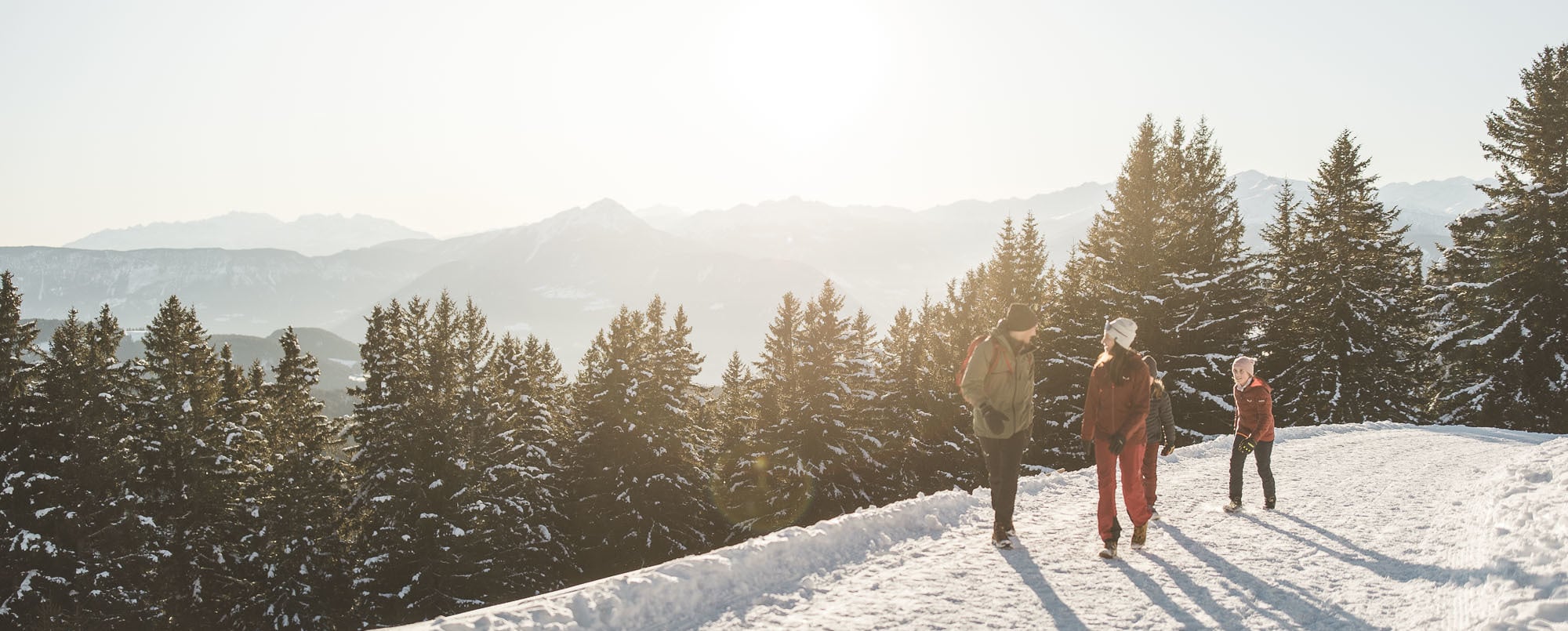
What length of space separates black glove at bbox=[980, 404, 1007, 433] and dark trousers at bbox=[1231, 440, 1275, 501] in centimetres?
435

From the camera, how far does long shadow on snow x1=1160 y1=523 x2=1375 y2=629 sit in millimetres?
5074

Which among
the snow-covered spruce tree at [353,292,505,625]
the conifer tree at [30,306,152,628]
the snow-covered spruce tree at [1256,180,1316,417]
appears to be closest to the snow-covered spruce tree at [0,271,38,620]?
the conifer tree at [30,306,152,628]

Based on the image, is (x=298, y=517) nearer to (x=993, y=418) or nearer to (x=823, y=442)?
(x=823, y=442)

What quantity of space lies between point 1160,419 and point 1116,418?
172 centimetres

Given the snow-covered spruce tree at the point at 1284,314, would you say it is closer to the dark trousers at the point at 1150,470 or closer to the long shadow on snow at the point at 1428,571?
the dark trousers at the point at 1150,470

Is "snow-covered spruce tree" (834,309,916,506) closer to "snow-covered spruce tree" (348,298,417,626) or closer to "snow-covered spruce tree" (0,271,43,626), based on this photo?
"snow-covered spruce tree" (348,298,417,626)

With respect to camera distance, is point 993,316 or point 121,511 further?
point 993,316

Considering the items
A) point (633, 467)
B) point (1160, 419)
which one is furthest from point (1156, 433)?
point (633, 467)

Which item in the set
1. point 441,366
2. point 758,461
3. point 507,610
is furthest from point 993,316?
point 507,610

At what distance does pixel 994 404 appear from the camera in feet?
21.3

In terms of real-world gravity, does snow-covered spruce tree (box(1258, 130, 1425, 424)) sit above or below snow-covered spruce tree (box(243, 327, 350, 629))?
above

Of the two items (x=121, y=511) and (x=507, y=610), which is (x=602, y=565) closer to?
(x=121, y=511)

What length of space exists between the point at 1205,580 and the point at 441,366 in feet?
87.2

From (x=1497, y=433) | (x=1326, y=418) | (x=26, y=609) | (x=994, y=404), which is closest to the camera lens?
(x=994, y=404)
